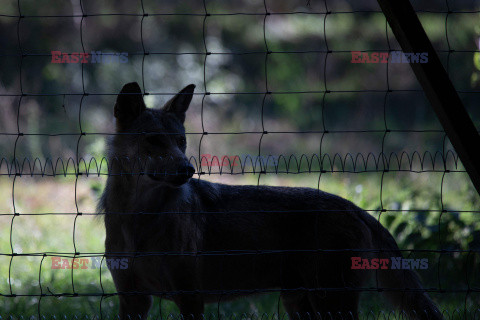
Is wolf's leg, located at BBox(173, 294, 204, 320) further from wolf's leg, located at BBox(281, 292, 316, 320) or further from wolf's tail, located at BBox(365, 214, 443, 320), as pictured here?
wolf's tail, located at BBox(365, 214, 443, 320)

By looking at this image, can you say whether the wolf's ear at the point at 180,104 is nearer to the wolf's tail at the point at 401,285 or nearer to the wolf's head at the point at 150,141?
the wolf's head at the point at 150,141

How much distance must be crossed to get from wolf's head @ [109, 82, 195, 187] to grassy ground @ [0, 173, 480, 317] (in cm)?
61

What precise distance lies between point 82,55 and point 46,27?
1218cm

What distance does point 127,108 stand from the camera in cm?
454

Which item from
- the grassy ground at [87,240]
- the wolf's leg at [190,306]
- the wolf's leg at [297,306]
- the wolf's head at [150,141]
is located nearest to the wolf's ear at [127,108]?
the wolf's head at [150,141]

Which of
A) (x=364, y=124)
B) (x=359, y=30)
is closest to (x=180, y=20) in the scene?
(x=359, y=30)

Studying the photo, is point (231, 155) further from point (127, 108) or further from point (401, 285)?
point (401, 285)

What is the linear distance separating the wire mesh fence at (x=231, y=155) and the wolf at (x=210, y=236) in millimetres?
16

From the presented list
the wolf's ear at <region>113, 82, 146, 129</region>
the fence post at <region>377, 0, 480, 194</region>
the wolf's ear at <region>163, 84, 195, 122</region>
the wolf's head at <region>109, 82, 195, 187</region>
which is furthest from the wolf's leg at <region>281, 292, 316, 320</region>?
the fence post at <region>377, 0, 480, 194</region>

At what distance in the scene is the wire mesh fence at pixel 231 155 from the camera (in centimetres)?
437

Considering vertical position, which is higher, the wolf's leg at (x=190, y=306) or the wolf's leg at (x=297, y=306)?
the wolf's leg at (x=190, y=306)

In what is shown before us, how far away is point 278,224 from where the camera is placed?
4641 mm

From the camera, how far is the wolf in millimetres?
4195

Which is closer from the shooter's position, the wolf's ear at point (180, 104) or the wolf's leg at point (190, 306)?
the wolf's leg at point (190, 306)
